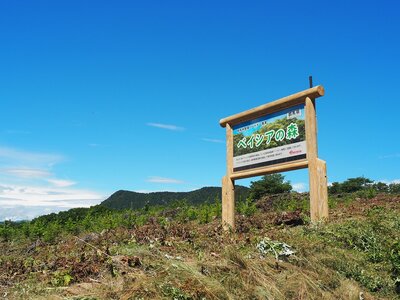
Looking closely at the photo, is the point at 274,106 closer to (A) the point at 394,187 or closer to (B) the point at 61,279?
(B) the point at 61,279

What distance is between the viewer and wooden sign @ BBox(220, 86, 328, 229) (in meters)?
9.59

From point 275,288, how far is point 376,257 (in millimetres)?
2683

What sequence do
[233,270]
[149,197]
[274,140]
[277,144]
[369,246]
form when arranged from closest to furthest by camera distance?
[233,270] → [369,246] → [277,144] → [274,140] → [149,197]

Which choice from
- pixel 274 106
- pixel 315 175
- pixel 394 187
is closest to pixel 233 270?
pixel 315 175

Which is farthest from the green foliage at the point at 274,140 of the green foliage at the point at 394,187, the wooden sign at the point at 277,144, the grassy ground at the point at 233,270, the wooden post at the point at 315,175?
the green foliage at the point at 394,187

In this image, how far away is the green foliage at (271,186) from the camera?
942 inches

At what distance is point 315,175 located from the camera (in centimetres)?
952

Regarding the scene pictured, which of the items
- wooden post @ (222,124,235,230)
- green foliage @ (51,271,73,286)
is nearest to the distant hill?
wooden post @ (222,124,235,230)

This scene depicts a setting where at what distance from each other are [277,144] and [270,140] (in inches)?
12.1

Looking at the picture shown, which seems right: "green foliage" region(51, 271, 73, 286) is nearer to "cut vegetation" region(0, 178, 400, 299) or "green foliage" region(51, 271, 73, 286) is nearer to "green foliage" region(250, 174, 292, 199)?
"cut vegetation" region(0, 178, 400, 299)

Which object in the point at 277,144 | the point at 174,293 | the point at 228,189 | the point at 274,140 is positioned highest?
the point at 274,140

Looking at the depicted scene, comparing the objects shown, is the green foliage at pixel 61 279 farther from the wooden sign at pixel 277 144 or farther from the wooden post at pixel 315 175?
the wooden post at pixel 315 175

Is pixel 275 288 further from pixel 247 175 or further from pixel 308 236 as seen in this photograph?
pixel 247 175

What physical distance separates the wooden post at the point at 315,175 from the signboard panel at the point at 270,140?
0.22m
